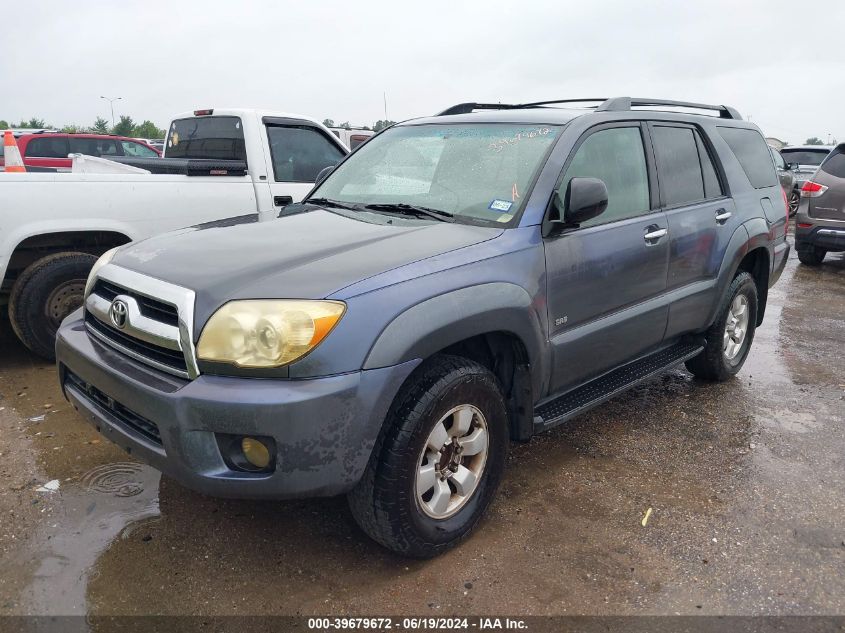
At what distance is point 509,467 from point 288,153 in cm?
368

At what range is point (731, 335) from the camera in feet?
15.2

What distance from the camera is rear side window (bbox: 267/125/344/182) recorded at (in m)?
5.80

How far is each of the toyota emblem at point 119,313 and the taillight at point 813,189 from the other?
907cm

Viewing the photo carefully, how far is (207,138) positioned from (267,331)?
4430 millimetres

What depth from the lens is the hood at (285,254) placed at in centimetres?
232

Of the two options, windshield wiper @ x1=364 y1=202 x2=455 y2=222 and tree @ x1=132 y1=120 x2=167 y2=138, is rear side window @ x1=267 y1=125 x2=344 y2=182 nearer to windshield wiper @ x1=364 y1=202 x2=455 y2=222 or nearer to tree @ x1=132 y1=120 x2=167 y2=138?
windshield wiper @ x1=364 y1=202 x2=455 y2=222

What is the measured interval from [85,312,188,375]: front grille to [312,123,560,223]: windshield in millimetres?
1357

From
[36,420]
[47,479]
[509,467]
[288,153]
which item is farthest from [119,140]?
→ [509,467]

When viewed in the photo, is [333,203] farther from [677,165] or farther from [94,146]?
[94,146]

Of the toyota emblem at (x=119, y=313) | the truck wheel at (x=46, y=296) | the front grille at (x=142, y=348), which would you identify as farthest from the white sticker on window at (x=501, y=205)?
the truck wheel at (x=46, y=296)

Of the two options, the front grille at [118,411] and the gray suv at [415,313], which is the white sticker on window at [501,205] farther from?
the front grille at [118,411]

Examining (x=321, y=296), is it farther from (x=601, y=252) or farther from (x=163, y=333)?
(x=601, y=252)

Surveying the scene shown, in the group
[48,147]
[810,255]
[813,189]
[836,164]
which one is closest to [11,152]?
[48,147]

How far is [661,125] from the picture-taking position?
3830mm
